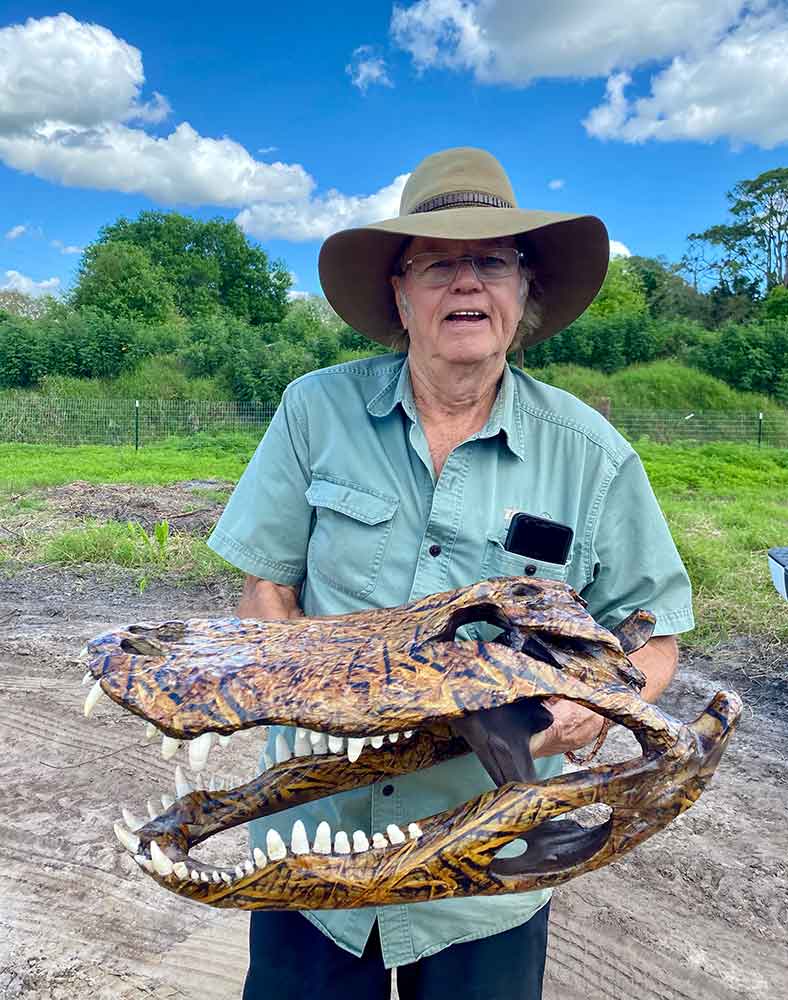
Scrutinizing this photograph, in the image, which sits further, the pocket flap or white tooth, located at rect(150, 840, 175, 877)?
the pocket flap

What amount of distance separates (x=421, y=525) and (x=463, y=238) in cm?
63

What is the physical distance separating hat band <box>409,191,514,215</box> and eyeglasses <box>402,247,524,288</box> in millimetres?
124

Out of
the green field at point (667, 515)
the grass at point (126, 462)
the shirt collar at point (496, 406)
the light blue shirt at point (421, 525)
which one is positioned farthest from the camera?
the grass at point (126, 462)

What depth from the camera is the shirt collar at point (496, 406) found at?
5.85ft

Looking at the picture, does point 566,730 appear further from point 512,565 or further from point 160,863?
point 160,863

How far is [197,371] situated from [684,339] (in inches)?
607

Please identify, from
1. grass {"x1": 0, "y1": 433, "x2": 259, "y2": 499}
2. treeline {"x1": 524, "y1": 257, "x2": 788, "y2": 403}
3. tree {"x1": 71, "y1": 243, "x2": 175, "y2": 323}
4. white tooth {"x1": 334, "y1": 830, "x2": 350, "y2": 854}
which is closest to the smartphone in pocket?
white tooth {"x1": 334, "y1": 830, "x2": 350, "y2": 854}

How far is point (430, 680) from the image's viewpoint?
3.90 ft

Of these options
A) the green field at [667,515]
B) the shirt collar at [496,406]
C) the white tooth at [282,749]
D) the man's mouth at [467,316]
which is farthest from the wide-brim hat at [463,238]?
the green field at [667,515]

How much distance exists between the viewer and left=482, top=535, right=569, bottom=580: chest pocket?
1698 mm

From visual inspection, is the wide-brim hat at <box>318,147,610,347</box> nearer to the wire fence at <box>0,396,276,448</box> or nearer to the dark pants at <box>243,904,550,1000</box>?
the dark pants at <box>243,904,550,1000</box>

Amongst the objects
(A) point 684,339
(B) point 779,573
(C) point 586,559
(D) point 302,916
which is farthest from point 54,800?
(A) point 684,339

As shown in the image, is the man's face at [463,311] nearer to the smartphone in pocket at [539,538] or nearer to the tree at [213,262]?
the smartphone in pocket at [539,538]

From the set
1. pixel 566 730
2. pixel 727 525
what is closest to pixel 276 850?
pixel 566 730
